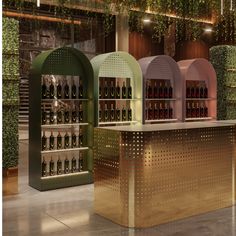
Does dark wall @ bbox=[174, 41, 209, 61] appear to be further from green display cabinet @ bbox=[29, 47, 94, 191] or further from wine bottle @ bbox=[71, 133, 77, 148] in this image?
wine bottle @ bbox=[71, 133, 77, 148]

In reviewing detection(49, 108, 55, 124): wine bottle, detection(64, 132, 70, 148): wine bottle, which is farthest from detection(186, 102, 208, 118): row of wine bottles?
detection(49, 108, 55, 124): wine bottle

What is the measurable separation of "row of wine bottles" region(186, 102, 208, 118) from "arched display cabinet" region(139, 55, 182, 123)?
36 cm

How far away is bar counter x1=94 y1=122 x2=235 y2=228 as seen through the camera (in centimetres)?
374

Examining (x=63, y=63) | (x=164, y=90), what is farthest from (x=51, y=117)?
(x=164, y=90)

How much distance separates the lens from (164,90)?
6699 millimetres

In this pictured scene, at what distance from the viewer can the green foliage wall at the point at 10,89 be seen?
519cm

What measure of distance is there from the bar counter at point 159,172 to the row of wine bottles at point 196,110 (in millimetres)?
2571

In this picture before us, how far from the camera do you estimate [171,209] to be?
395 cm

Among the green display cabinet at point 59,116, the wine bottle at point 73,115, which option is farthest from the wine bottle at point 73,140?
the wine bottle at point 73,115

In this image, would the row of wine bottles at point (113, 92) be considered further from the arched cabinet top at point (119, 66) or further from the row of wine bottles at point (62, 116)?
the row of wine bottles at point (62, 116)

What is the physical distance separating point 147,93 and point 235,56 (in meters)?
2.48

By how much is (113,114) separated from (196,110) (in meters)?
1.83

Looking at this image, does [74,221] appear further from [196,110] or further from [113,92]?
[196,110]

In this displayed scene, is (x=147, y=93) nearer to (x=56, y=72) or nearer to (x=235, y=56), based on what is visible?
(x=56, y=72)
